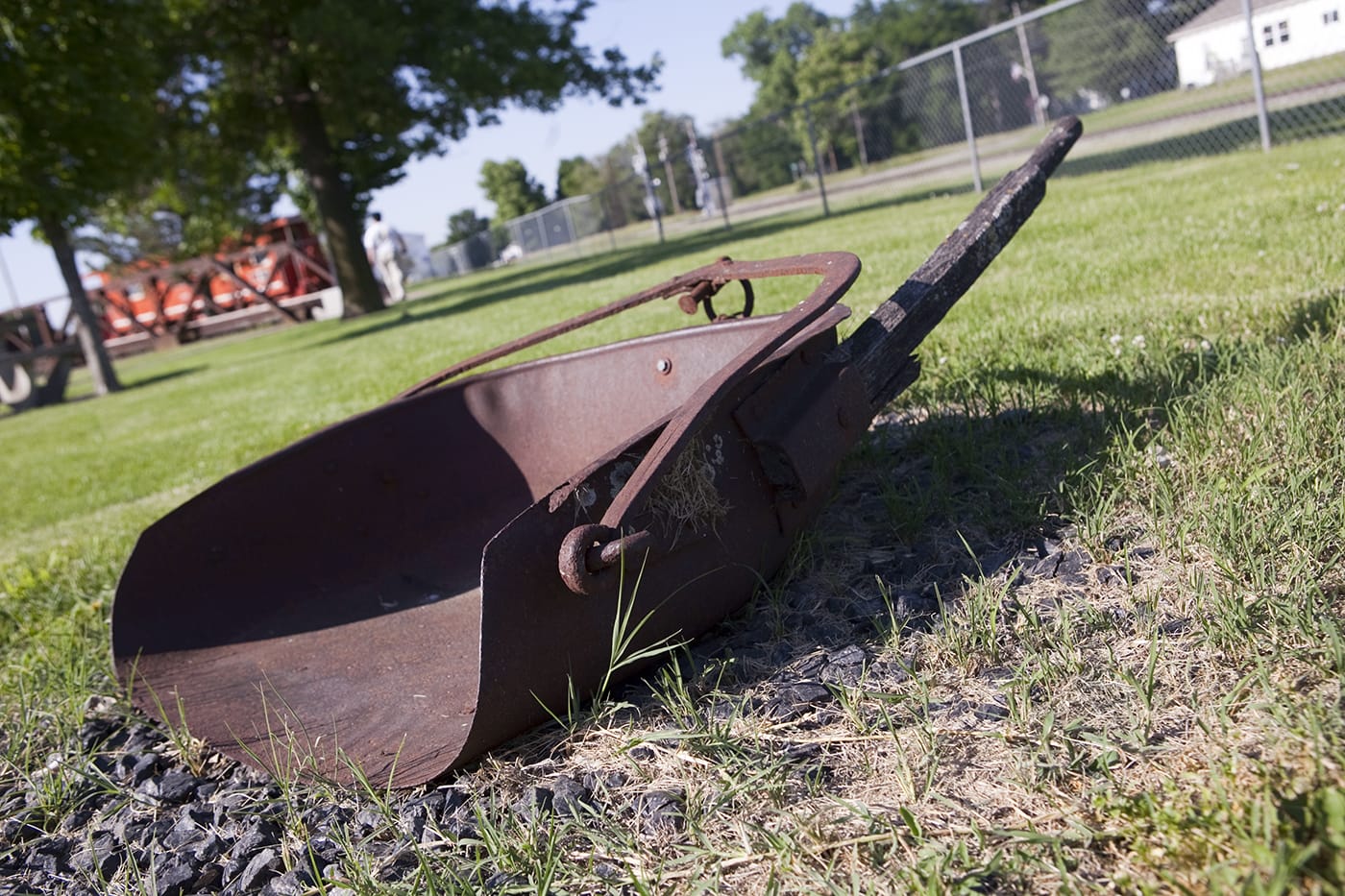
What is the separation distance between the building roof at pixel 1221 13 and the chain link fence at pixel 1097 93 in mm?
13

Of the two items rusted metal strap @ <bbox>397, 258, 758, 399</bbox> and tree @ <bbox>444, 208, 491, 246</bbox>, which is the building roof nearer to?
rusted metal strap @ <bbox>397, 258, 758, 399</bbox>

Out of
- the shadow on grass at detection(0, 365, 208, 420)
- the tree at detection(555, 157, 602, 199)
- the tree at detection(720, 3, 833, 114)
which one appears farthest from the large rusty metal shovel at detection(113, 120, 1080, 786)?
the tree at detection(720, 3, 833, 114)

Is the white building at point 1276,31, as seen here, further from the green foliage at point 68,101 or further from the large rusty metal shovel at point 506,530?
the green foliage at point 68,101

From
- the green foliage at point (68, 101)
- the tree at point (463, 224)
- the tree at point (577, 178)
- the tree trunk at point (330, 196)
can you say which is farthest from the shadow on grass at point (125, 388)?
the tree at point (463, 224)

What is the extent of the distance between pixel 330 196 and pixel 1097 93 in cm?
1344

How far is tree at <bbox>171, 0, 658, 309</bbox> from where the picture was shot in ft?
54.3

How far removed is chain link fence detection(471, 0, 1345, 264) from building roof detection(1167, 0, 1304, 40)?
0.01 metres

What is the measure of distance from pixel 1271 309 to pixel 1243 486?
1.65 metres

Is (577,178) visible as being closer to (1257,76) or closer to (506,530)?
(1257,76)

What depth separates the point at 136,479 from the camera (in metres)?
6.71

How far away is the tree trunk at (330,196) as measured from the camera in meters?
19.2

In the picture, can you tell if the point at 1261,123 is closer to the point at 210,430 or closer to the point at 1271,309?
the point at 1271,309

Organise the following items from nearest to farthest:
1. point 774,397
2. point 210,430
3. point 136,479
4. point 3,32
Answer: point 774,397
point 136,479
point 210,430
point 3,32

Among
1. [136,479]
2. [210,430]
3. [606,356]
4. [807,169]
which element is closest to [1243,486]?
[606,356]
